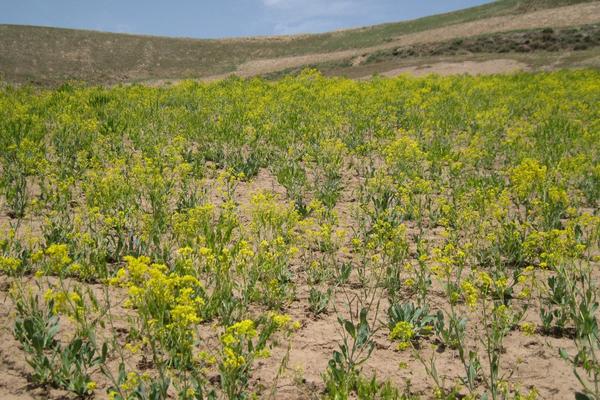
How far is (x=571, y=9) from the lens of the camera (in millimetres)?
44562

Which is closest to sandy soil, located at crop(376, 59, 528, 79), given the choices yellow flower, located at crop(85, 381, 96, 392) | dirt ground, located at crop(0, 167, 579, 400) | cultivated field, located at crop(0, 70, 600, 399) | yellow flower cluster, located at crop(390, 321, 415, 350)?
cultivated field, located at crop(0, 70, 600, 399)

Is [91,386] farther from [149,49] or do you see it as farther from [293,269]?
[149,49]

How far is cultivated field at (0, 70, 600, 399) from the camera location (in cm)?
351

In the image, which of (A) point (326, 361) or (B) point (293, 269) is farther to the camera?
(B) point (293, 269)

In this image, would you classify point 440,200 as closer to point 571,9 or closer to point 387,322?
point 387,322

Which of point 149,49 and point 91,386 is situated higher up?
point 149,49

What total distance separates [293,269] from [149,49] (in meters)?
81.5

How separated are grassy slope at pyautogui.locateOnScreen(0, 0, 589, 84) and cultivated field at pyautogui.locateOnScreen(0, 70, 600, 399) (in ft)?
174

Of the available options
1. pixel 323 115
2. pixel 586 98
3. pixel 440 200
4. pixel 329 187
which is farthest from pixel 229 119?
pixel 586 98

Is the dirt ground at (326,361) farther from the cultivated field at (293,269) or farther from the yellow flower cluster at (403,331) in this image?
the yellow flower cluster at (403,331)

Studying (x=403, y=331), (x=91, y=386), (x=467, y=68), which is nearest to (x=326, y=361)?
(x=403, y=331)

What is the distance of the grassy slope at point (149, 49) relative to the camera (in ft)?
207

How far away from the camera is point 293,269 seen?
5617 mm

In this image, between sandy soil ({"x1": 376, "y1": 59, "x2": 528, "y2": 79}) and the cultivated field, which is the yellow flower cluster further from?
sandy soil ({"x1": 376, "y1": 59, "x2": 528, "y2": 79})
